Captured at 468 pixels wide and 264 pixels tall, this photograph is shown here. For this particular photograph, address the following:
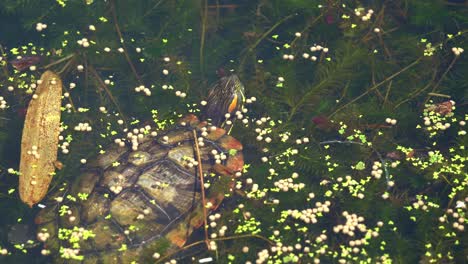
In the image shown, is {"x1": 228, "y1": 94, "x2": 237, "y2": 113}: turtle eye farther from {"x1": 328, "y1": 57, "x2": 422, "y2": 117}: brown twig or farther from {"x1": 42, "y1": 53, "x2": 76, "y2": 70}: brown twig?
{"x1": 42, "y1": 53, "x2": 76, "y2": 70}: brown twig

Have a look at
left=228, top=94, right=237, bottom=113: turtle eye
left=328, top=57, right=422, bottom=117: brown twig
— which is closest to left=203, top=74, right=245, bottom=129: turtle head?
left=228, top=94, right=237, bottom=113: turtle eye

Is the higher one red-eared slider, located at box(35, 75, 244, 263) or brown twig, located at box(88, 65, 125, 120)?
brown twig, located at box(88, 65, 125, 120)

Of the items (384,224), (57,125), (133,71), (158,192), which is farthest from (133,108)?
(384,224)

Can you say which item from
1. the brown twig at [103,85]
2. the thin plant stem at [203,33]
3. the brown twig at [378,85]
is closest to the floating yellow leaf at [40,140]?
the brown twig at [103,85]

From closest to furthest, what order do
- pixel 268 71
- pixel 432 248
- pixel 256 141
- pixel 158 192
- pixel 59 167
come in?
pixel 432 248, pixel 158 192, pixel 59 167, pixel 256 141, pixel 268 71

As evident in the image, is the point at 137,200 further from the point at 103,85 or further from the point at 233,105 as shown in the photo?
the point at 103,85

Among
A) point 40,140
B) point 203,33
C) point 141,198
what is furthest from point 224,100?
point 40,140

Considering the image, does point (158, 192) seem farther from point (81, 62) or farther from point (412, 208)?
point (412, 208)

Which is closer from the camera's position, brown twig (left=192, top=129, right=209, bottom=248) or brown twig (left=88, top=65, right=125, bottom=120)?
brown twig (left=192, top=129, right=209, bottom=248)
